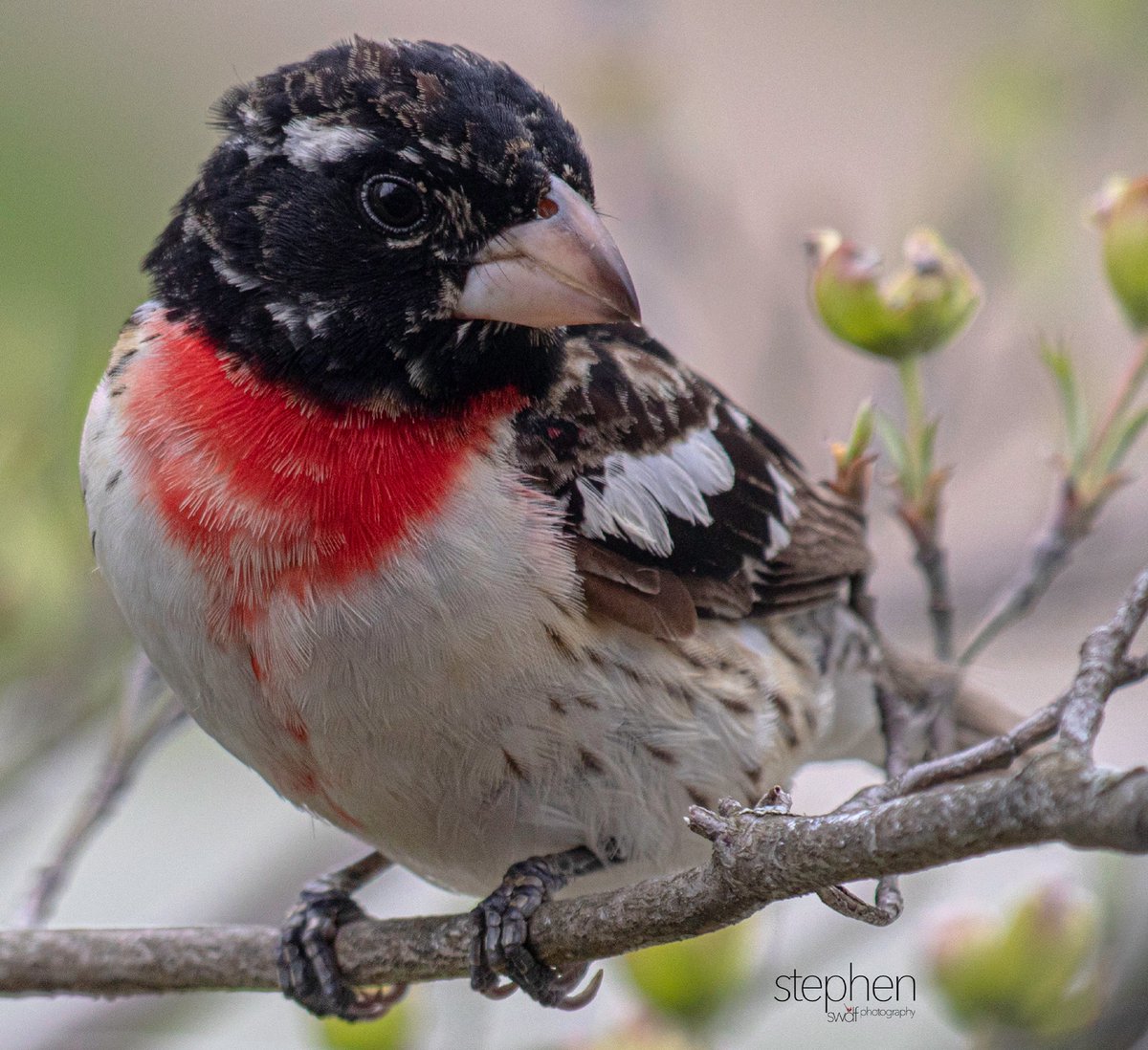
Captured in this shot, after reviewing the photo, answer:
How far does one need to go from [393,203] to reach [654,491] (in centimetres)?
83

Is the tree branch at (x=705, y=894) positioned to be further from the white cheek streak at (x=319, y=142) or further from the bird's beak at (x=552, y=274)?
the white cheek streak at (x=319, y=142)

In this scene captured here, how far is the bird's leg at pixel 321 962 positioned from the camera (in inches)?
129

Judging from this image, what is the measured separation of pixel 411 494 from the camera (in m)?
2.91

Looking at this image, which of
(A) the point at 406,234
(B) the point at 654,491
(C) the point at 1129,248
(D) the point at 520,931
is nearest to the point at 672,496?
(B) the point at 654,491

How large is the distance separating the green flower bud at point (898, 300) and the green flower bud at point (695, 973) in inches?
49.9

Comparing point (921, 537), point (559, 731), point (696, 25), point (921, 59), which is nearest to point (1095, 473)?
point (921, 537)

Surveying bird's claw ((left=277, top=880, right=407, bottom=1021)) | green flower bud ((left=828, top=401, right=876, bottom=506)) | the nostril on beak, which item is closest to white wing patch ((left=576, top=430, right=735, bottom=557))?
green flower bud ((left=828, top=401, right=876, bottom=506))

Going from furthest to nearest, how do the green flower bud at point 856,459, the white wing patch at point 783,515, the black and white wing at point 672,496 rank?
the white wing patch at point 783,515 → the green flower bud at point 856,459 → the black and white wing at point 672,496

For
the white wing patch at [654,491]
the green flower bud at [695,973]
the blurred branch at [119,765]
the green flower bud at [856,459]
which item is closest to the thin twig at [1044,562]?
the green flower bud at [856,459]

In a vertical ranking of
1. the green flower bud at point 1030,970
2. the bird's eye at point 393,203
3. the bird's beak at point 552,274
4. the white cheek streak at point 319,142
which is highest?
the white cheek streak at point 319,142

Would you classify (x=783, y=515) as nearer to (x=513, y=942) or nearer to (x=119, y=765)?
(x=513, y=942)

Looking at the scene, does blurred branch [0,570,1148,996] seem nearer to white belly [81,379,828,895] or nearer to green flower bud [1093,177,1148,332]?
white belly [81,379,828,895]

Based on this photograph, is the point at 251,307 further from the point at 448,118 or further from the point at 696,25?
the point at 696,25

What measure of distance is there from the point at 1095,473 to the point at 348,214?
1.66m
